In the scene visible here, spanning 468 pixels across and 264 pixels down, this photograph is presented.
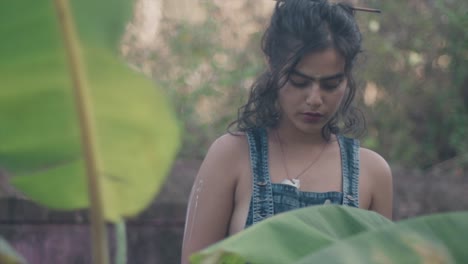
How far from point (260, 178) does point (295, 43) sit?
395mm

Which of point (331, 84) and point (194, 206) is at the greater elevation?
point (331, 84)

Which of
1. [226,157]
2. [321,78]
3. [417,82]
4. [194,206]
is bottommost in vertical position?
[417,82]

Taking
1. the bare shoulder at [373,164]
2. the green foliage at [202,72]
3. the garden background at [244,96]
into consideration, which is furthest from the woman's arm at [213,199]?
the green foliage at [202,72]

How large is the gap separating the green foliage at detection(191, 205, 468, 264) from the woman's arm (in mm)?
788

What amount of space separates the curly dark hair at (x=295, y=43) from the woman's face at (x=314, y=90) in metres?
0.02

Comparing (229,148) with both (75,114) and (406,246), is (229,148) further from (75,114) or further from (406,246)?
(406,246)

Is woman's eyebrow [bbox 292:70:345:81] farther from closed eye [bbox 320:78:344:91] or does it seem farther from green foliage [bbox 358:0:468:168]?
green foliage [bbox 358:0:468:168]

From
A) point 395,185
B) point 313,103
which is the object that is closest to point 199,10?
point 395,185

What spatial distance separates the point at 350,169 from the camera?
280cm

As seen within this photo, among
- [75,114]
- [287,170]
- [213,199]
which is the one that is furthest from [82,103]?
[287,170]

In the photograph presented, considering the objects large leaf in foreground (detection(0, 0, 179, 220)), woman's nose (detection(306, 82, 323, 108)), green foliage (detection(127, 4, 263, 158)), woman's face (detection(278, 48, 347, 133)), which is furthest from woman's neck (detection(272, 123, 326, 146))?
green foliage (detection(127, 4, 263, 158))

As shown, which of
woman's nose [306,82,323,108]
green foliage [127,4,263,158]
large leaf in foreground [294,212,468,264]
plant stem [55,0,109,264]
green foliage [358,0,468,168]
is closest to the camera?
large leaf in foreground [294,212,468,264]

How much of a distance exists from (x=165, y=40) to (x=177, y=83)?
15.8 inches

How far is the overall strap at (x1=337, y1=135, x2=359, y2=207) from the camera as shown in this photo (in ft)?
8.98
